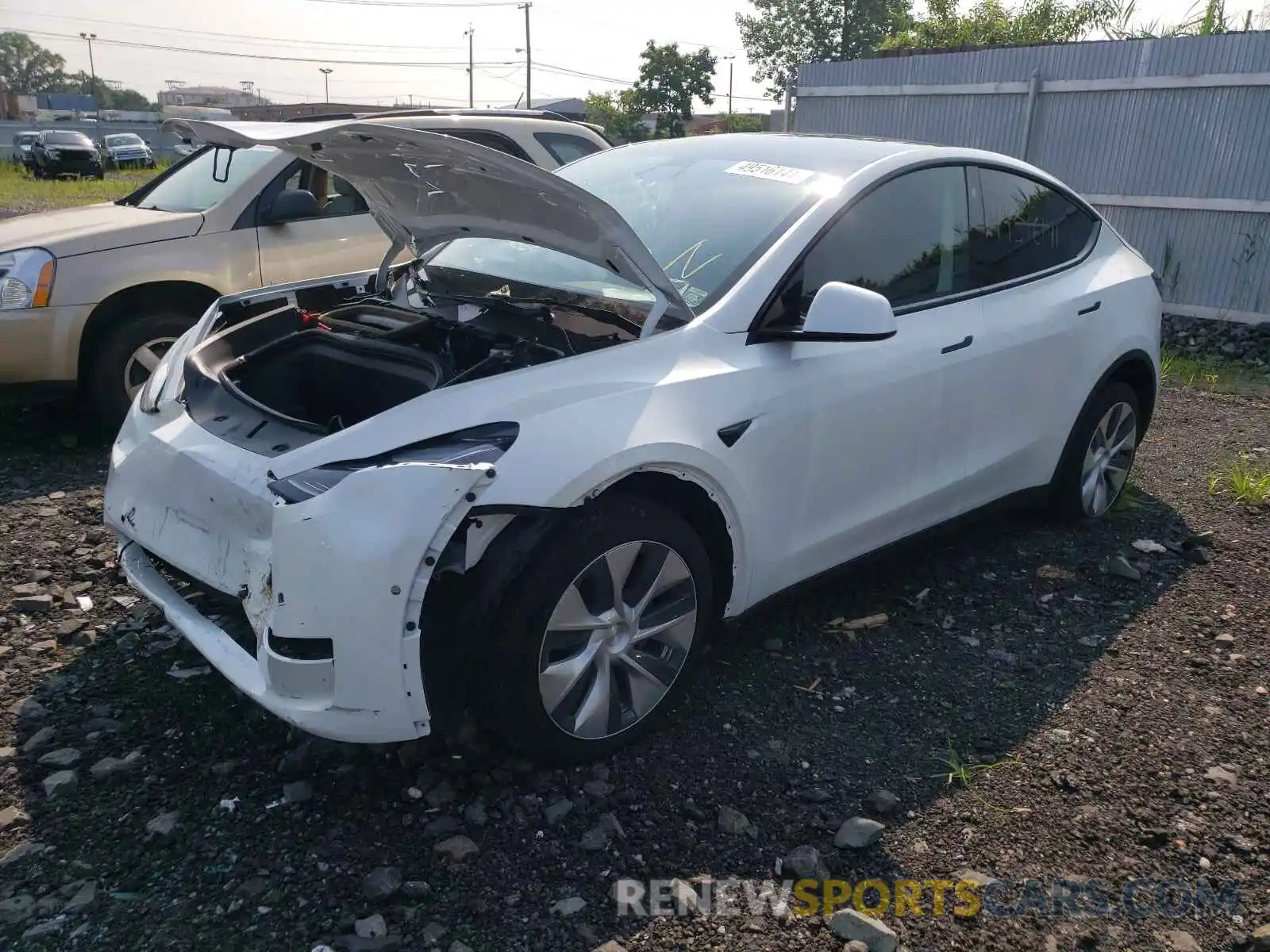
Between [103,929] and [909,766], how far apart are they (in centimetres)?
205

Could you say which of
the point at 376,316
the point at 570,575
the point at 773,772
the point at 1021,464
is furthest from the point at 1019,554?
the point at 376,316

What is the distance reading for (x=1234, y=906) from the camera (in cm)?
241

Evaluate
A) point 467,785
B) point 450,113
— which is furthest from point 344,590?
point 450,113

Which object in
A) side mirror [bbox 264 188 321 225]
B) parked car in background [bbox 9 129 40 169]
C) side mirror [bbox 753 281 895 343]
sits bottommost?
parked car in background [bbox 9 129 40 169]

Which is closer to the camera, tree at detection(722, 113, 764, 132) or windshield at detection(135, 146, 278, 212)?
windshield at detection(135, 146, 278, 212)

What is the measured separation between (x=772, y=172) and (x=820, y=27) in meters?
51.7

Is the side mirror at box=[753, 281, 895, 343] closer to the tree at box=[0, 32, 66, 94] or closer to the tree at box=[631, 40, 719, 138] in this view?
the tree at box=[631, 40, 719, 138]

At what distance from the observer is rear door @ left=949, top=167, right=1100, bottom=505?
3676 millimetres

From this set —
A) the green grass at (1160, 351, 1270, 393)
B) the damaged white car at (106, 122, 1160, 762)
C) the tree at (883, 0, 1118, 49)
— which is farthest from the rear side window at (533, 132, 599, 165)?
the tree at (883, 0, 1118, 49)

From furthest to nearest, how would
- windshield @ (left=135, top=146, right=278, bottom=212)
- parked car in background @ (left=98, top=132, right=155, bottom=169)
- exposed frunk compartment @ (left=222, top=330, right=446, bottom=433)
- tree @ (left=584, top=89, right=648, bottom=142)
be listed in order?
tree @ (left=584, top=89, right=648, bottom=142) → parked car in background @ (left=98, top=132, right=155, bottom=169) → windshield @ (left=135, top=146, right=278, bottom=212) → exposed frunk compartment @ (left=222, top=330, right=446, bottom=433)

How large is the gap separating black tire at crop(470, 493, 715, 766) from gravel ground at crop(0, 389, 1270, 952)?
0.14 m

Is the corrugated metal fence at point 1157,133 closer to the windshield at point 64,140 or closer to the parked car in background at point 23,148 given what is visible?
the windshield at point 64,140

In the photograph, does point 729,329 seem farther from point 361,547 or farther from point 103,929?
→ point 103,929

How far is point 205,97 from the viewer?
107812 millimetres
